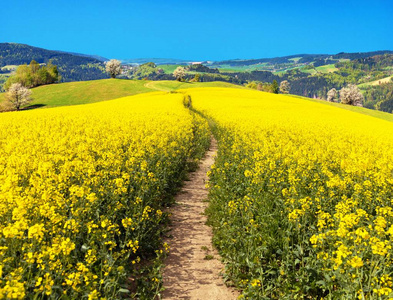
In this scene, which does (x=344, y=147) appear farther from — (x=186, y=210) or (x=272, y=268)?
(x=272, y=268)

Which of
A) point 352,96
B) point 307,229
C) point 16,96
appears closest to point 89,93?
point 16,96

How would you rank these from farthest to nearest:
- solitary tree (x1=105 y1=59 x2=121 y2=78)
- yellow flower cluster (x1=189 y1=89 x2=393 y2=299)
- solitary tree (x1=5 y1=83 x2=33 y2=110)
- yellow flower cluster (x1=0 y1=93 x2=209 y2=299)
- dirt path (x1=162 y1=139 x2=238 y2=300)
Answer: solitary tree (x1=105 y1=59 x2=121 y2=78), solitary tree (x1=5 y1=83 x2=33 y2=110), dirt path (x1=162 y1=139 x2=238 y2=300), yellow flower cluster (x1=189 y1=89 x2=393 y2=299), yellow flower cluster (x1=0 y1=93 x2=209 y2=299)

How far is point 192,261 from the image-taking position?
6.61 metres

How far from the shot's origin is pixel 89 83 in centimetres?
9131

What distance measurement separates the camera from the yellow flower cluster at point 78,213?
3.60 meters

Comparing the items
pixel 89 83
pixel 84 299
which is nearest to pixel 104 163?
pixel 84 299

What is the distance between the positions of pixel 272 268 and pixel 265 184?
3.84 metres

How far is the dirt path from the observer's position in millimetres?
5473

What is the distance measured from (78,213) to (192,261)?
3291 millimetres

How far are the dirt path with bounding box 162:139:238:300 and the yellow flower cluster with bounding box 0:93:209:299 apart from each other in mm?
738

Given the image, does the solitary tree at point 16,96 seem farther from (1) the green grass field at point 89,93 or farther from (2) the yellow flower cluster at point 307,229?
(2) the yellow flower cluster at point 307,229

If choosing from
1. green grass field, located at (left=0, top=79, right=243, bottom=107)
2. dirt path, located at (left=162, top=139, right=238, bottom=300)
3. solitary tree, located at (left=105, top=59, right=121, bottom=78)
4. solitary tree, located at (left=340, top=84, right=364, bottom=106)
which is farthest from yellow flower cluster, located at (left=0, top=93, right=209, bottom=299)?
solitary tree, located at (left=105, top=59, right=121, bottom=78)

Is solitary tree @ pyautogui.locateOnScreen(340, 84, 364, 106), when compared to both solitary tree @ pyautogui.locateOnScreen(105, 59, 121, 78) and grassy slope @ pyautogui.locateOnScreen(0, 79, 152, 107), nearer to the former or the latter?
grassy slope @ pyautogui.locateOnScreen(0, 79, 152, 107)

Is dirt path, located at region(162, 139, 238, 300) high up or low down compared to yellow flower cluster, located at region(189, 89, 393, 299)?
down
